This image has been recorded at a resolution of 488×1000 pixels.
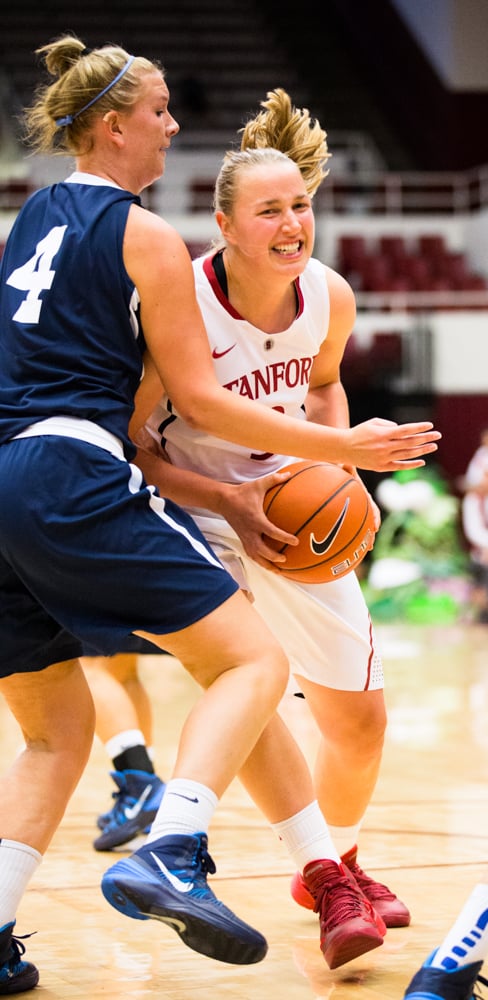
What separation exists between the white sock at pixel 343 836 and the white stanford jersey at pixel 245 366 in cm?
87

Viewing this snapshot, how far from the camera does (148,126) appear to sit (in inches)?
108

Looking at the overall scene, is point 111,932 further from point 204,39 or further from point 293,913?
point 204,39

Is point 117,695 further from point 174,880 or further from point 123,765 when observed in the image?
point 174,880

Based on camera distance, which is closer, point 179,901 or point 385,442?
point 179,901

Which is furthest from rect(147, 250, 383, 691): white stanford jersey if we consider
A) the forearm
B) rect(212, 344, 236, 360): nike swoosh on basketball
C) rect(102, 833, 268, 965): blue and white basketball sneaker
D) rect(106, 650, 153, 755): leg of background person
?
rect(106, 650, 153, 755): leg of background person

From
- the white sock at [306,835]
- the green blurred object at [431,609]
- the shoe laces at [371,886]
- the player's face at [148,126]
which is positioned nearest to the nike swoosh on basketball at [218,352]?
the player's face at [148,126]

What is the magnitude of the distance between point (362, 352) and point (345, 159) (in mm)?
5510

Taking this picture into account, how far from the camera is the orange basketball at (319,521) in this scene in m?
3.00

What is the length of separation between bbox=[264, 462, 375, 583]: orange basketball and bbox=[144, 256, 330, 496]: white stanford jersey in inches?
7.3

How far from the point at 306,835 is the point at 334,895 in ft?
0.45

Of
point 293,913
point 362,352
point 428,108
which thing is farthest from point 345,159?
point 293,913

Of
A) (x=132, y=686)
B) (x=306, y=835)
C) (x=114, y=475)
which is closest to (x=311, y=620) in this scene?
(x=306, y=835)

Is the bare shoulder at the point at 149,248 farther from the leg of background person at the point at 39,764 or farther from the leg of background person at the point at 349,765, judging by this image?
the leg of background person at the point at 349,765

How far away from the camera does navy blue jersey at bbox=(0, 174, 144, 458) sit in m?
2.57
